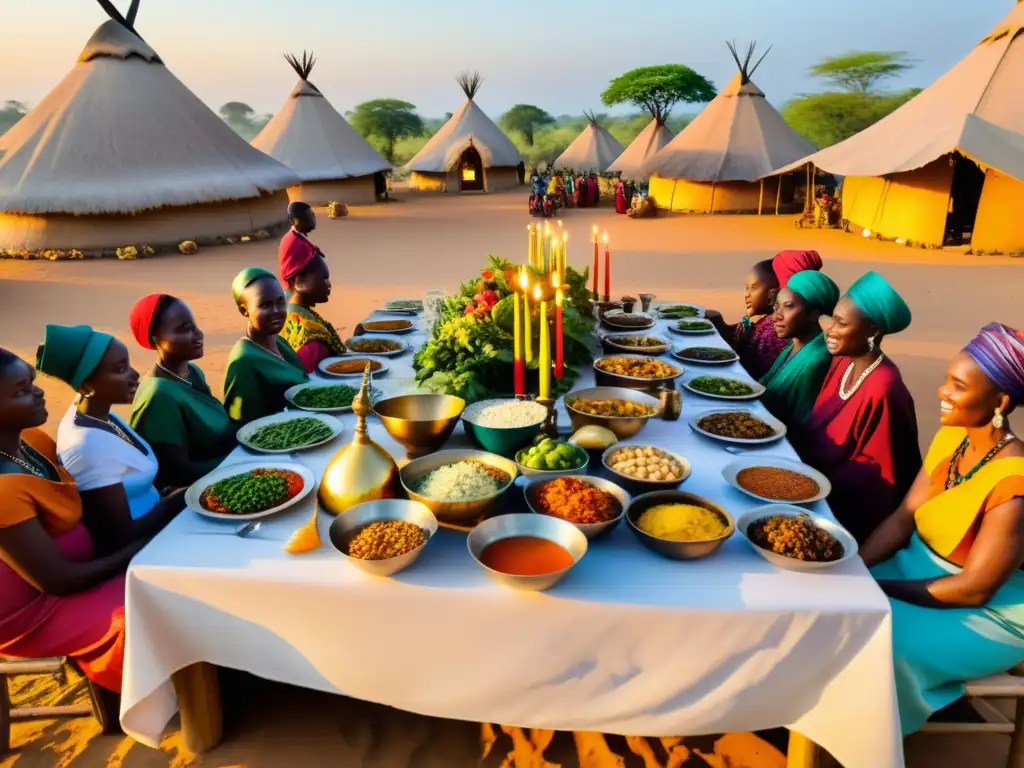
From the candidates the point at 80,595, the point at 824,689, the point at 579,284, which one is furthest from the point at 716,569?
the point at 579,284

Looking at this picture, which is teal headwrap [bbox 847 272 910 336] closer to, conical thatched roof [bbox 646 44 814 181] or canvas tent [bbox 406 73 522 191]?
conical thatched roof [bbox 646 44 814 181]

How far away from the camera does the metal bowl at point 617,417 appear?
2.82m

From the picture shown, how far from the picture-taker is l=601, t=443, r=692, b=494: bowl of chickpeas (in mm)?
2430

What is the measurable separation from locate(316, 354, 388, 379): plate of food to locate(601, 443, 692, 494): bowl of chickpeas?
6.05ft

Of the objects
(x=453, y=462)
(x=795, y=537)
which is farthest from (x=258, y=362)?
(x=795, y=537)

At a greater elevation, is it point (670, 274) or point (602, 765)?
point (670, 274)

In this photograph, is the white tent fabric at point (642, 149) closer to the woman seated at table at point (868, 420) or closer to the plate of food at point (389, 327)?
the plate of food at point (389, 327)

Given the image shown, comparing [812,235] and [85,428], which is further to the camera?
[812,235]

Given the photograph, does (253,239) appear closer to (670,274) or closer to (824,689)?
(670,274)

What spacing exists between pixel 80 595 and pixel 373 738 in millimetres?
1209

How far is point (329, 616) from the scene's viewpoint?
2.04 meters

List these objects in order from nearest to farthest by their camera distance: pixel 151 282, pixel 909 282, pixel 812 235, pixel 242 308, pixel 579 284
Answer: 1. pixel 242 308
2. pixel 579 284
3. pixel 909 282
4. pixel 151 282
5. pixel 812 235

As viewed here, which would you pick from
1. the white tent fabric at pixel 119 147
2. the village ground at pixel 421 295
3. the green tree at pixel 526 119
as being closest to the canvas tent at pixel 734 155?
the village ground at pixel 421 295

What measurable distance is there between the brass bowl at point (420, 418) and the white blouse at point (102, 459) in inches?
37.5
